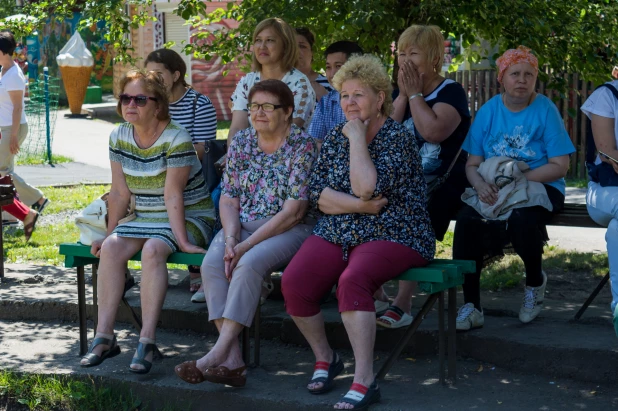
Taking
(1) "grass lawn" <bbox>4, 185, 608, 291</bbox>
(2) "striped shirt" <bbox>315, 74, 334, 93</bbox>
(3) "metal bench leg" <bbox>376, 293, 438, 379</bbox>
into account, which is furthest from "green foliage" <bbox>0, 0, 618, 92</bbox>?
(3) "metal bench leg" <bbox>376, 293, 438, 379</bbox>

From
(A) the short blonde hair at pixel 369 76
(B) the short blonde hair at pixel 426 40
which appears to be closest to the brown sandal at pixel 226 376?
(A) the short blonde hair at pixel 369 76

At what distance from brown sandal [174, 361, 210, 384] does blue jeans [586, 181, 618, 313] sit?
193 centimetres

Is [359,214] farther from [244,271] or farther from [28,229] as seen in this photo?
[28,229]

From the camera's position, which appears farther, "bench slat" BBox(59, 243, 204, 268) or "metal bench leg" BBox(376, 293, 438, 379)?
"bench slat" BBox(59, 243, 204, 268)

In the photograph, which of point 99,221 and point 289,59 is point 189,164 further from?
point 289,59

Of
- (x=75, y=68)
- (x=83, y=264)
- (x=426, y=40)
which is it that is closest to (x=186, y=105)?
(x=83, y=264)

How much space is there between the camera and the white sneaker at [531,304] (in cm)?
494

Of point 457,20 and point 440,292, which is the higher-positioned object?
point 457,20

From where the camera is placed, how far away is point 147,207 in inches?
196

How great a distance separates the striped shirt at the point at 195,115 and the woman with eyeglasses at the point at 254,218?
1108 mm

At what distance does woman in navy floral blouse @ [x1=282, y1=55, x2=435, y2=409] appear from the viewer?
13.8ft

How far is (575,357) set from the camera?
4457 mm

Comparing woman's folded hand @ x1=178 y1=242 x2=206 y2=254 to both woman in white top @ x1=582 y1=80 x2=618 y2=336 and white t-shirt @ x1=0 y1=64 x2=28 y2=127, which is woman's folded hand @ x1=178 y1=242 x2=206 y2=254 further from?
white t-shirt @ x1=0 y1=64 x2=28 y2=127

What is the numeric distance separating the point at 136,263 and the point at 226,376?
337cm
